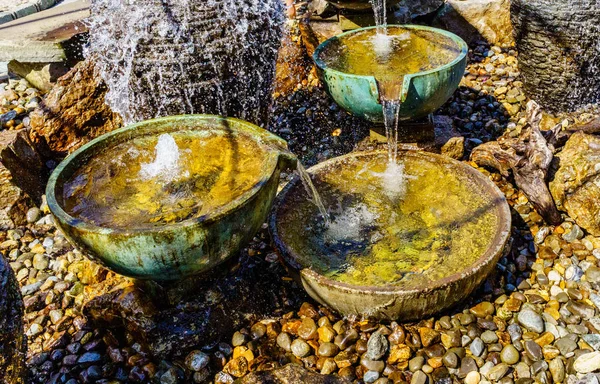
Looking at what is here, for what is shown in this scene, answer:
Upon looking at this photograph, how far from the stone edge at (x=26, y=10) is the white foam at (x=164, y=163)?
5.26 meters

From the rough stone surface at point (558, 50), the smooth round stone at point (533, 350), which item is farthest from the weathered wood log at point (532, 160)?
the smooth round stone at point (533, 350)

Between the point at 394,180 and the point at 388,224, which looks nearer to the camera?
the point at 388,224

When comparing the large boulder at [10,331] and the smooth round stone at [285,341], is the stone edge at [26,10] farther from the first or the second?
the smooth round stone at [285,341]

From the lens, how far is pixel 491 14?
18.3ft

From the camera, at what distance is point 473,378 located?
239cm

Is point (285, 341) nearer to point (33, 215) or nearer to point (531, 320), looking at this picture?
point (531, 320)

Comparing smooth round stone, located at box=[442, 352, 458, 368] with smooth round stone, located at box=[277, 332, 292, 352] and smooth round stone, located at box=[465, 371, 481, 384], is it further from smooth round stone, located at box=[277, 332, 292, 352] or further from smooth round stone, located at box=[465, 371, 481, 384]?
smooth round stone, located at box=[277, 332, 292, 352]

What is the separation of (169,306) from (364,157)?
5.08ft

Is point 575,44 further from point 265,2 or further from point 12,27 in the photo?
point 12,27

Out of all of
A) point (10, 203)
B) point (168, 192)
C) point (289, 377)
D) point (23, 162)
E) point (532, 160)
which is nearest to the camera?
point (289, 377)

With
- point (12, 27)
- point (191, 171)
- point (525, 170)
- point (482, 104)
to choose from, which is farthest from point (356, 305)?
point (12, 27)

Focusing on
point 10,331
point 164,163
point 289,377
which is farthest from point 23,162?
point 289,377

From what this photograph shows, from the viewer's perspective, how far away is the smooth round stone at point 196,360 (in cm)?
256

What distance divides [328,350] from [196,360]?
643mm
